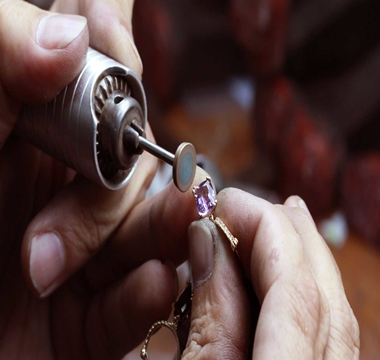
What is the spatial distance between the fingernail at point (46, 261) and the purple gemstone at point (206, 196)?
0.57 ft

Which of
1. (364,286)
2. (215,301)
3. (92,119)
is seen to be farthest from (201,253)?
(364,286)

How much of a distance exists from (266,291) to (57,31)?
304 millimetres

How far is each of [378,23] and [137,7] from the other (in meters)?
0.60

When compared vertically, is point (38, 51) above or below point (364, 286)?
below

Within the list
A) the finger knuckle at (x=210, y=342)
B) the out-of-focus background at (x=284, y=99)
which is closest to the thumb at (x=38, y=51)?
the finger knuckle at (x=210, y=342)

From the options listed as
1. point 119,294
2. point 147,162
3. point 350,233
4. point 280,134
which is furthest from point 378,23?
point 119,294

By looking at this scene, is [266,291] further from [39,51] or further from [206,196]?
[39,51]

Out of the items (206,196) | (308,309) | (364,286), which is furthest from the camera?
(364,286)

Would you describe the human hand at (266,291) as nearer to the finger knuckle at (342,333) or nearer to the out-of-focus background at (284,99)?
the finger knuckle at (342,333)

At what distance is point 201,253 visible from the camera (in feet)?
1.59

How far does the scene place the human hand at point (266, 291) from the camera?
0.38 meters

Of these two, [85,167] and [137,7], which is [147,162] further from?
[137,7]

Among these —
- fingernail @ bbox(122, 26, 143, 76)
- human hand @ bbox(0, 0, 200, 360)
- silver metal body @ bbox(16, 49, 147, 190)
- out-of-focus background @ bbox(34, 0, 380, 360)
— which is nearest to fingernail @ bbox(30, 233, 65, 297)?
human hand @ bbox(0, 0, 200, 360)

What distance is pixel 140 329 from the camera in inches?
26.2
